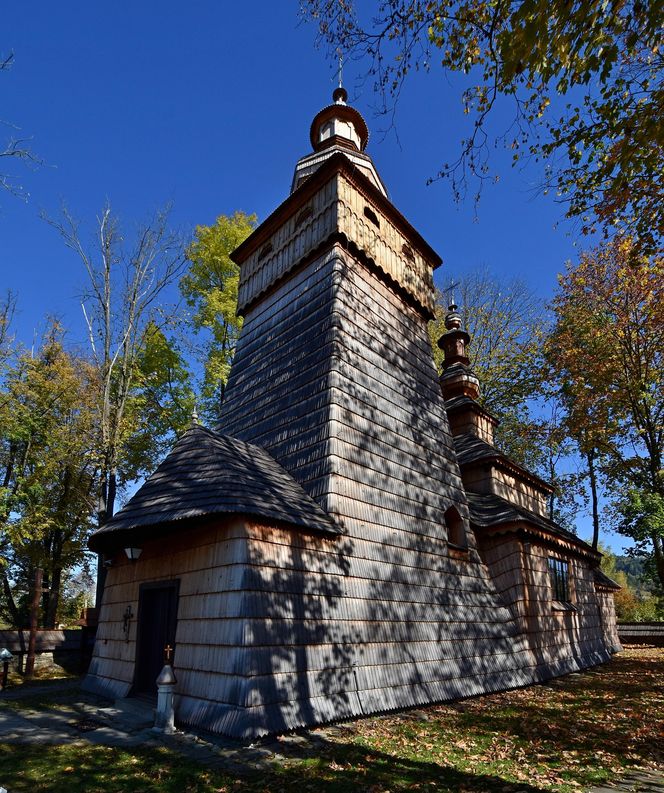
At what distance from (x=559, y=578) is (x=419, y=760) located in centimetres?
1170

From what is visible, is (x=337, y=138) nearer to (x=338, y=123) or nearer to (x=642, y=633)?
(x=338, y=123)

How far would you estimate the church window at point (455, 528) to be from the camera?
492 inches

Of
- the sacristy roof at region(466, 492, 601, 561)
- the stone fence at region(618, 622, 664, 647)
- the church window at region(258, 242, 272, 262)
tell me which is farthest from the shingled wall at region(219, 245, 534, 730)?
the stone fence at region(618, 622, 664, 647)

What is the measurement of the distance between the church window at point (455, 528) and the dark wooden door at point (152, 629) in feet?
22.2

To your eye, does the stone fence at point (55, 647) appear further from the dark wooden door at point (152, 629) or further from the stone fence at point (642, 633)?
the stone fence at point (642, 633)

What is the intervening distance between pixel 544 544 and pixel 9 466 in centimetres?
2230

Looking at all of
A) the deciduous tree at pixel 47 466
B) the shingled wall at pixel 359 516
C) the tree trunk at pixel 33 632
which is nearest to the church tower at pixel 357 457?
the shingled wall at pixel 359 516

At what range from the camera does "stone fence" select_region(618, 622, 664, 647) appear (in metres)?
27.0

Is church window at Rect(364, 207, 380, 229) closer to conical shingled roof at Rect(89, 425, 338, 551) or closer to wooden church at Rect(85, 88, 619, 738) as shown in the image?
wooden church at Rect(85, 88, 619, 738)

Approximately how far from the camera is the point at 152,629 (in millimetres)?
9398

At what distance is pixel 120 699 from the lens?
9.02m

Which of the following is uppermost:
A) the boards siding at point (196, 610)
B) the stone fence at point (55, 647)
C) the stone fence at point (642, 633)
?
the boards siding at point (196, 610)

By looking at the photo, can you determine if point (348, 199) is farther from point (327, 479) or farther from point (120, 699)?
point (120, 699)

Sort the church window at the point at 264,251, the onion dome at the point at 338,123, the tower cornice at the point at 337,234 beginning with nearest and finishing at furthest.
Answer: the tower cornice at the point at 337,234 < the church window at the point at 264,251 < the onion dome at the point at 338,123
